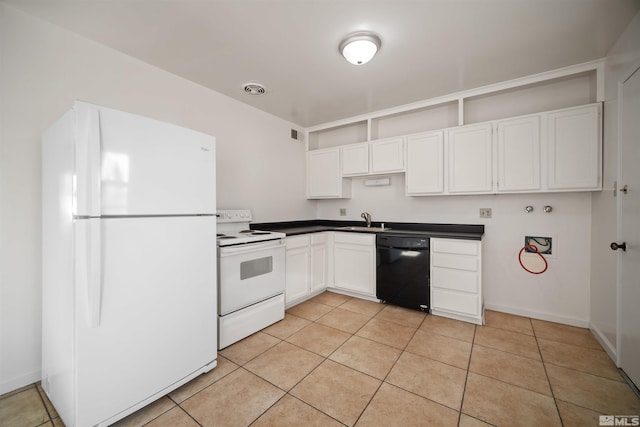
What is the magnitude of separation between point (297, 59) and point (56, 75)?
5.93ft

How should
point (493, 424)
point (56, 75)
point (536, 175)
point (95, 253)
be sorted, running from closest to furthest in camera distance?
point (95, 253), point (493, 424), point (56, 75), point (536, 175)

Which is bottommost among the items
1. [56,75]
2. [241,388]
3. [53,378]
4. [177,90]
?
[241,388]

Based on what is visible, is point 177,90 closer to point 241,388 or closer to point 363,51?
point 363,51

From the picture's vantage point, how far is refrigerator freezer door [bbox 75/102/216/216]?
1283 mm

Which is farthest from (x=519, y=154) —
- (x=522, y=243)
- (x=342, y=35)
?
(x=342, y=35)

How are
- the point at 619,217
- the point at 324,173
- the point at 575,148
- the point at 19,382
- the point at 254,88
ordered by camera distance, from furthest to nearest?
the point at 324,173, the point at 254,88, the point at 575,148, the point at 619,217, the point at 19,382

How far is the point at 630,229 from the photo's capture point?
1.73 m

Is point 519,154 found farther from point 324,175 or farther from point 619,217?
point 324,175

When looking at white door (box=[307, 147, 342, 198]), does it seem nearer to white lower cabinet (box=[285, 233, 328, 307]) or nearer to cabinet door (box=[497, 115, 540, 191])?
white lower cabinet (box=[285, 233, 328, 307])

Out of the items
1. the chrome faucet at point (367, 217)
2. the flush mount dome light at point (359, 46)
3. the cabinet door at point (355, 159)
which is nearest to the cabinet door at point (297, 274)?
Answer: the chrome faucet at point (367, 217)

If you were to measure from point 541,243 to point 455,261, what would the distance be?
0.93 m

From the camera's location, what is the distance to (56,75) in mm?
1845

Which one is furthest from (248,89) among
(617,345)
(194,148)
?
(617,345)

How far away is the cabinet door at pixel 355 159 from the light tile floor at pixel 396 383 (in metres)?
2.07
